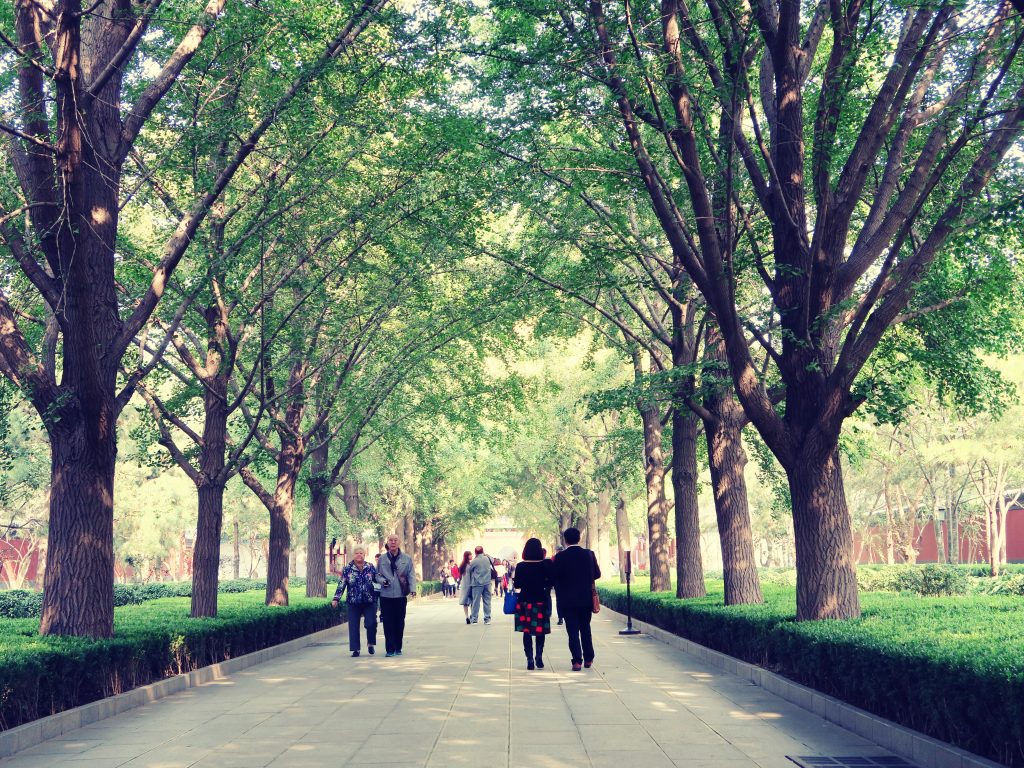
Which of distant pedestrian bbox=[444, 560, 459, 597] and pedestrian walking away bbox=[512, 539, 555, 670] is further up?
pedestrian walking away bbox=[512, 539, 555, 670]

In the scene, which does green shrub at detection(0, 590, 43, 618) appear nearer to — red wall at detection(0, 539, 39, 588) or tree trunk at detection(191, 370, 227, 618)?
tree trunk at detection(191, 370, 227, 618)

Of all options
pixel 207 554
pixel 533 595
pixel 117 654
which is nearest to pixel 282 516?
pixel 207 554

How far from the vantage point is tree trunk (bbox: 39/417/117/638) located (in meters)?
11.5

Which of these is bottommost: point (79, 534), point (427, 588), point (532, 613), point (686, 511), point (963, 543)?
point (427, 588)

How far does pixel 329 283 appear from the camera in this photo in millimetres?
19859

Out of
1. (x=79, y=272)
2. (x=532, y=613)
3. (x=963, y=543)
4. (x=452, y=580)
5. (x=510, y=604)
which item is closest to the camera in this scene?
(x=79, y=272)

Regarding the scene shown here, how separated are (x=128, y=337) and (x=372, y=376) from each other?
570 inches

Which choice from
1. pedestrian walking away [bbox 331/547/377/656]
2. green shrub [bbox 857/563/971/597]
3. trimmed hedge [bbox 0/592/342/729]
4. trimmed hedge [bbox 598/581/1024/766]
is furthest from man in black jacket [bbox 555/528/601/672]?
green shrub [bbox 857/563/971/597]

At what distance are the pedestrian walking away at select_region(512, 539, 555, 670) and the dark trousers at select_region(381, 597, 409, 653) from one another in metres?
2.98

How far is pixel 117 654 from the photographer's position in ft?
35.2

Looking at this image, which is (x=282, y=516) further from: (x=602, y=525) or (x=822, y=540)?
(x=602, y=525)

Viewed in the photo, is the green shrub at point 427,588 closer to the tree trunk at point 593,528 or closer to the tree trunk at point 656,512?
the tree trunk at point 593,528

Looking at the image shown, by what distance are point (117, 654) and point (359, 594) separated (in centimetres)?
597

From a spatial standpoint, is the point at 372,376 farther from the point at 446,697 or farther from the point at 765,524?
the point at 765,524
